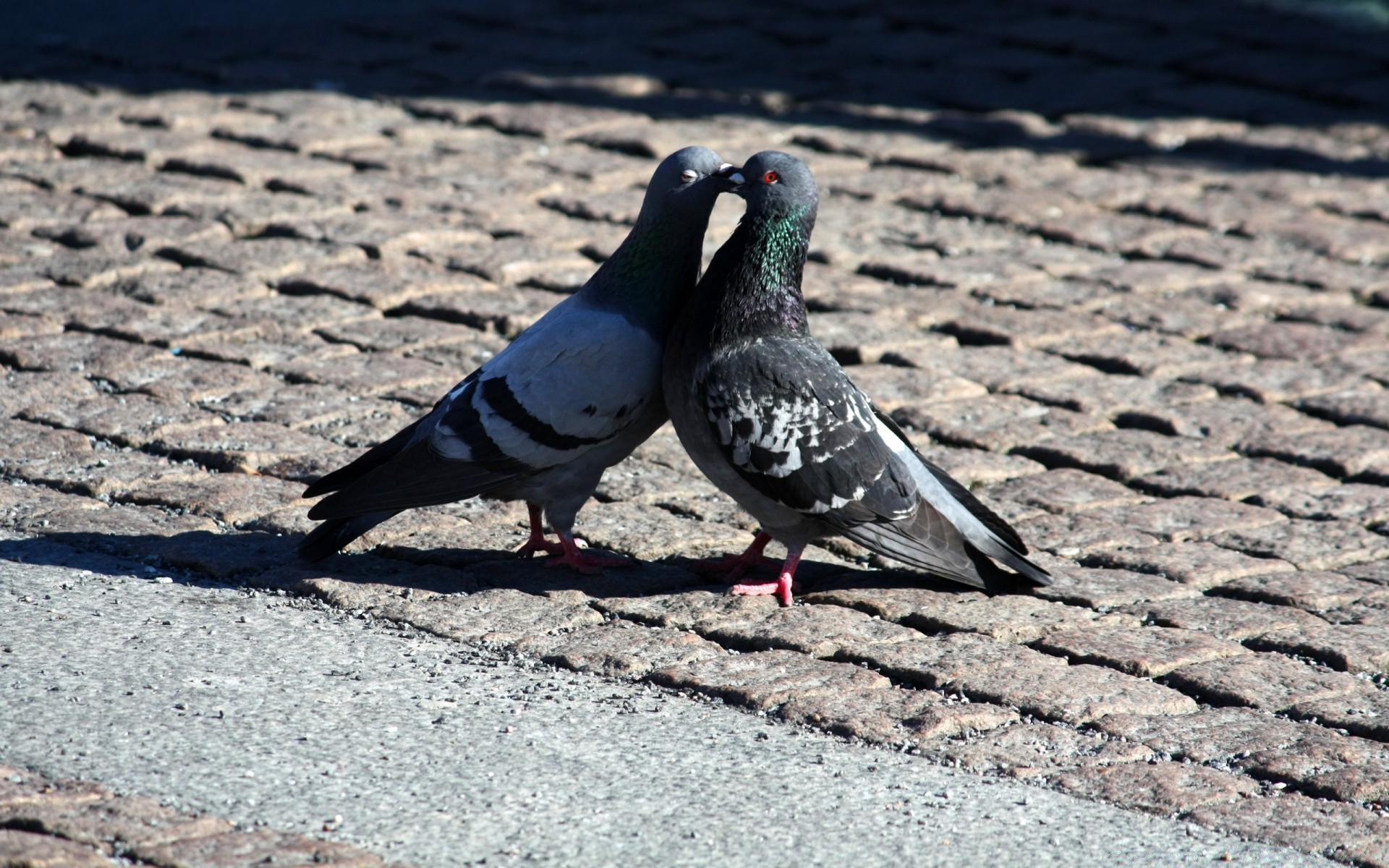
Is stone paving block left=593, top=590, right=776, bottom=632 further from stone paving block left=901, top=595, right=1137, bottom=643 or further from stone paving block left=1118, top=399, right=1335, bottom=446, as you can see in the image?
stone paving block left=1118, top=399, right=1335, bottom=446

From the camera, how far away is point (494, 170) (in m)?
7.30

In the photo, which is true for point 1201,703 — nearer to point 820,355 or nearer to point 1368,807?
point 1368,807

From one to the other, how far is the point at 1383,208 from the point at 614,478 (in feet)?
14.9

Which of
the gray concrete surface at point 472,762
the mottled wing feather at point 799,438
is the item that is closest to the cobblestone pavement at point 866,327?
the gray concrete surface at point 472,762

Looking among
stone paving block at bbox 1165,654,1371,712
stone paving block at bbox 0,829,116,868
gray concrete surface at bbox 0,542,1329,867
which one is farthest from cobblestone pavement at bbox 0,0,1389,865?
stone paving block at bbox 0,829,116,868

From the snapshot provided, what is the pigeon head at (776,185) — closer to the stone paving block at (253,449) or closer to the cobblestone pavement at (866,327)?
the cobblestone pavement at (866,327)

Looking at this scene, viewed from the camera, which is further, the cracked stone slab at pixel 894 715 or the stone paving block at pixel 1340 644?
the stone paving block at pixel 1340 644

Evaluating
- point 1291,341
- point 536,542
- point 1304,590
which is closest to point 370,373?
point 536,542

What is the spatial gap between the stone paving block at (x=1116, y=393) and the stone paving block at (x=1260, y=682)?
1681 millimetres

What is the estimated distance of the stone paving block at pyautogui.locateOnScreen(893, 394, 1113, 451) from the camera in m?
5.02

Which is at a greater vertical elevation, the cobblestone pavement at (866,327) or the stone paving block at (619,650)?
the cobblestone pavement at (866,327)

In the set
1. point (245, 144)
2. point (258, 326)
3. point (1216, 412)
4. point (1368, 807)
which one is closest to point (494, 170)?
point (245, 144)

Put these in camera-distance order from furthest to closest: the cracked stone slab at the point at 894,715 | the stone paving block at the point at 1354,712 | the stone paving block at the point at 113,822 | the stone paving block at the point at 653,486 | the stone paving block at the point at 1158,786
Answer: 1. the stone paving block at the point at 653,486
2. the stone paving block at the point at 1354,712
3. the cracked stone slab at the point at 894,715
4. the stone paving block at the point at 1158,786
5. the stone paving block at the point at 113,822

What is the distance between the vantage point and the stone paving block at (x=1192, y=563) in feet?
13.7
